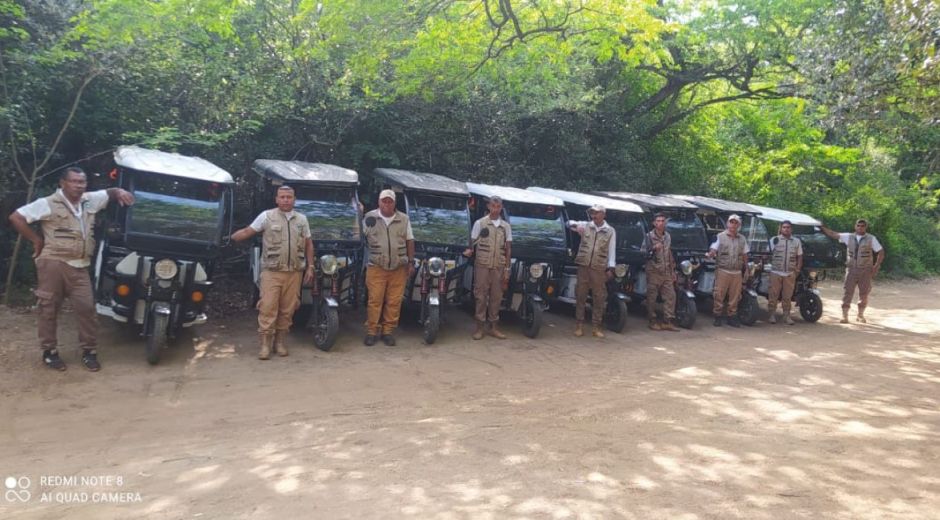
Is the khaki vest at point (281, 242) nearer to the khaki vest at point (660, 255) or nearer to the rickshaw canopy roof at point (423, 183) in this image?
the rickshaw canopy roof at point (423, 183)

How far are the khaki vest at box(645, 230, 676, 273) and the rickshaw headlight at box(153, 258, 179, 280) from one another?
658 cm

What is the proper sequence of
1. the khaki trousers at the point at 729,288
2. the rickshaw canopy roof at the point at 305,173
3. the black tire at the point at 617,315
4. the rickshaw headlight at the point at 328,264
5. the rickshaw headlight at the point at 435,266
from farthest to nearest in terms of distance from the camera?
the khaki trousers at the point at 729,288
the black tire at the point at 617,315
the rickshaw headlight at the point at 435,266
the rickshaw canopy roof at the point at 305,173
the rickshaw headlight at the point at 328,264

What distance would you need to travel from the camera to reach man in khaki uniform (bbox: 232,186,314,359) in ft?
22.2

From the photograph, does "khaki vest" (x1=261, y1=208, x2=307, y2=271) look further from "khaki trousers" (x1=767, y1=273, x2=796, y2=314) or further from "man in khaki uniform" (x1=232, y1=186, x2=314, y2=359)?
"khaki trousers" (x1=767, y1=273, x2=796, y2=314)

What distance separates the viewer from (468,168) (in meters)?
12.0

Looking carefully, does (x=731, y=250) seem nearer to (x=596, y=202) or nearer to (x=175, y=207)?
(x=596, y=202)

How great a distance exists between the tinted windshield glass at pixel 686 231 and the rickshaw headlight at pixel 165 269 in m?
7.51

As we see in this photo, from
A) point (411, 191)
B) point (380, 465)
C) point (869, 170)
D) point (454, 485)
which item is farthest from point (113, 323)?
point (869, 170)

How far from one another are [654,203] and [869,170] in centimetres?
1469

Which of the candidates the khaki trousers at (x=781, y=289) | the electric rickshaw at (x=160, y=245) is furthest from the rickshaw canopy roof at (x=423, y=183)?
the khaki trousers at (x=781, y=289)

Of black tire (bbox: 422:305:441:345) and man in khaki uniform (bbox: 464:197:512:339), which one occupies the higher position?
man in khaki uniform (bbox: 464:197:512:339)

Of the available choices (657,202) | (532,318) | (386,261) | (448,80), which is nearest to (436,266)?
(386,261)

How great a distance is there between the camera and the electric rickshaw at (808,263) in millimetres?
11150

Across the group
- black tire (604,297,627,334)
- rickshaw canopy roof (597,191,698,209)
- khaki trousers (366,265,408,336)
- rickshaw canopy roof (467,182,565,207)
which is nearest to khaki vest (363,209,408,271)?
khaki trousers (366,265,408,336)
